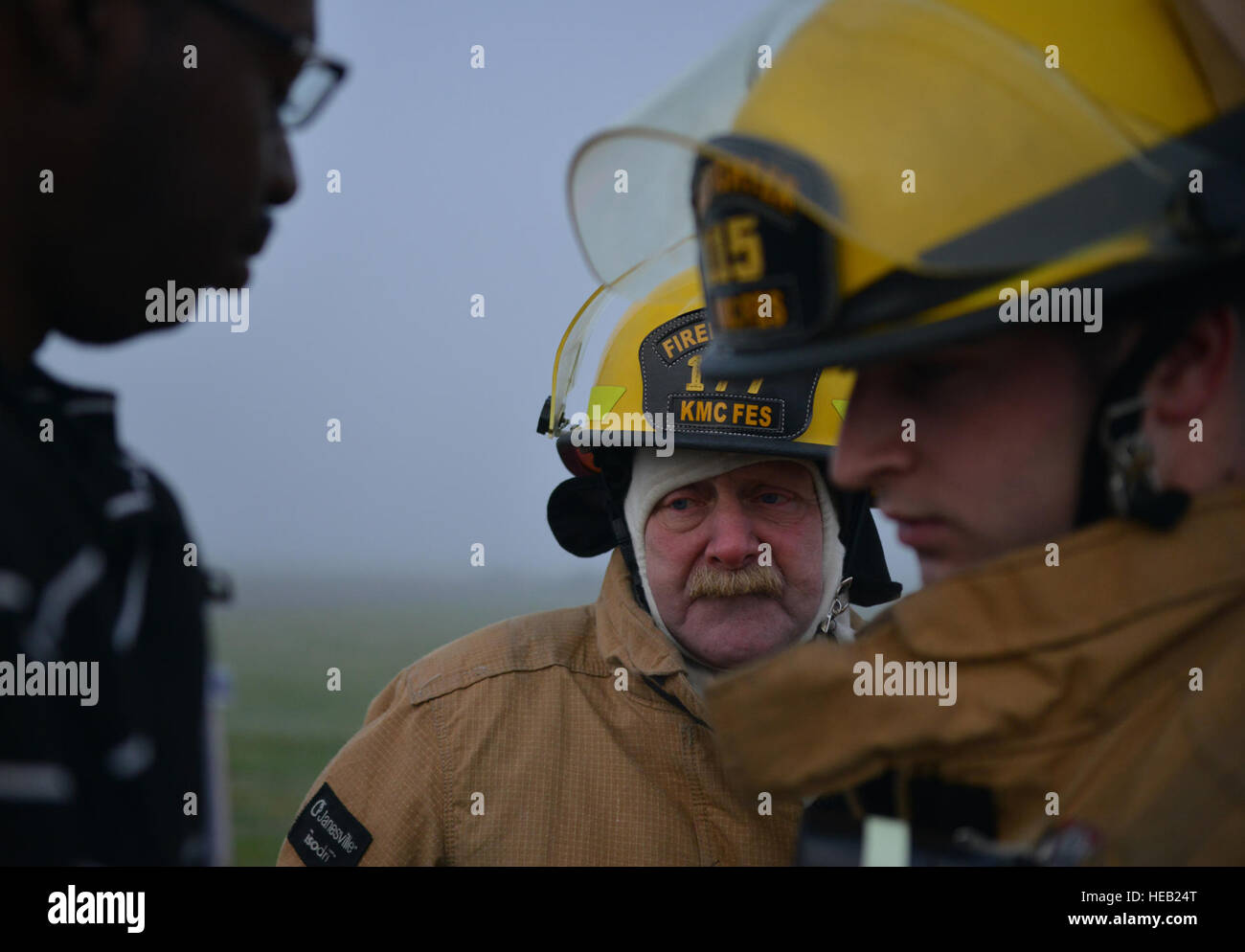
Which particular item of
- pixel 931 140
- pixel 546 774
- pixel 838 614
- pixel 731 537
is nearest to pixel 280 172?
pixel 931 140

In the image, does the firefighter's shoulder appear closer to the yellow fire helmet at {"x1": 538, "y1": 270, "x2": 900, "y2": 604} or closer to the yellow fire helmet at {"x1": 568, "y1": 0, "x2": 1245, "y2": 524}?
the yellow fire helmet at {"x1": 538, "y1": 270, "x2": 900, "y2": 604}

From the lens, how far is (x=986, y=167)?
1.24m

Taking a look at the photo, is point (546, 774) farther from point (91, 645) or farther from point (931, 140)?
point (931, 140)

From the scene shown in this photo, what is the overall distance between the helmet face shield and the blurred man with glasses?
1.83 ft

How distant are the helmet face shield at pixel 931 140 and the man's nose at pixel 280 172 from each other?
45 cm

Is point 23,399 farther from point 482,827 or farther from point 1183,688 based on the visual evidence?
point 482,827

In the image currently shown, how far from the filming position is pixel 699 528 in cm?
312

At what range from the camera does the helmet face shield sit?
4.03 feet

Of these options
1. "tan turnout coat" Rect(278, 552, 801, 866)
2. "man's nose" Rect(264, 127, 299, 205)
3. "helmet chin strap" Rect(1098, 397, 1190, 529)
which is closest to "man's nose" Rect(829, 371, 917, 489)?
"helmet chin strap" Rect(1098, 397, 1190, 529)

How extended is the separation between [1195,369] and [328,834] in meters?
2.37

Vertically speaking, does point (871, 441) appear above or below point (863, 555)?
above

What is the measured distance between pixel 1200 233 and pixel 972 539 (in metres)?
0.46

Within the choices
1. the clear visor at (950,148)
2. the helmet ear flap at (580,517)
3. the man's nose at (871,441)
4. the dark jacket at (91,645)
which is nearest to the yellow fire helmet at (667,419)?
the helmet ear flap at (580,517)
